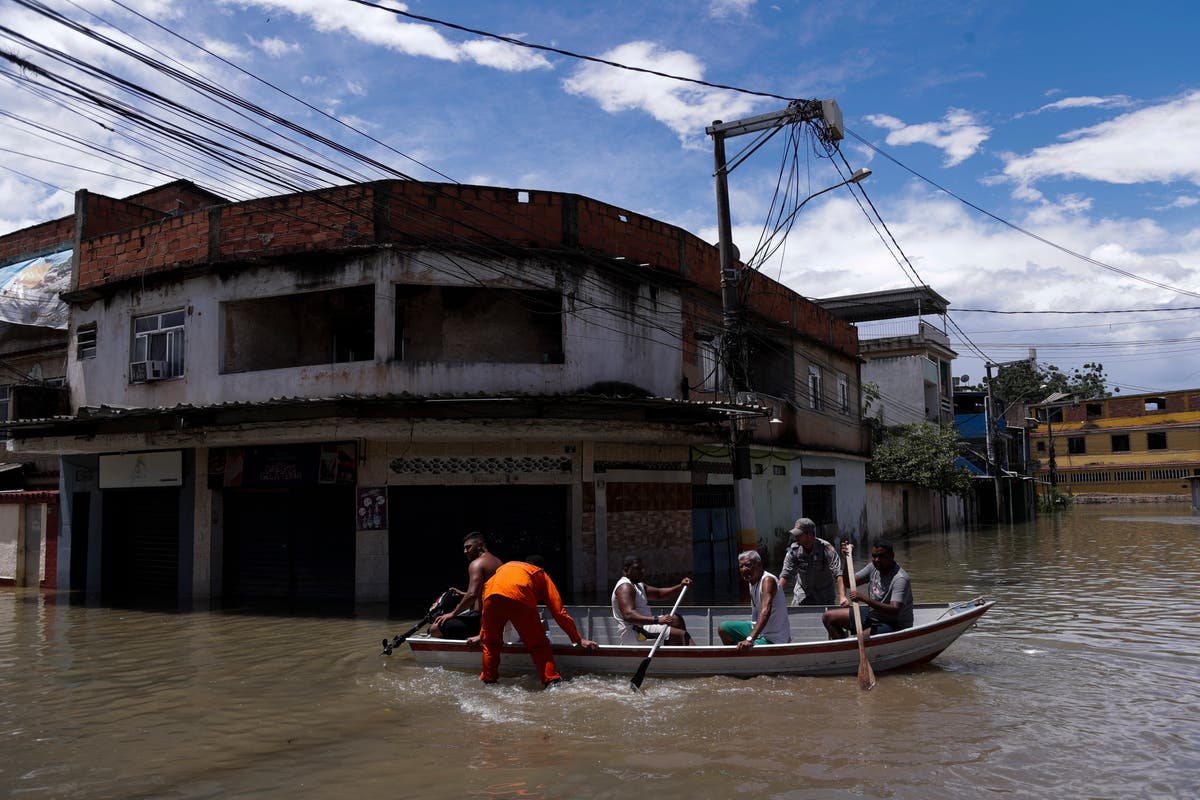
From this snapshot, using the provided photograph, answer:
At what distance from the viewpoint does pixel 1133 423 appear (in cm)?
6122

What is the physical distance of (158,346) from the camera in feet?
56.7

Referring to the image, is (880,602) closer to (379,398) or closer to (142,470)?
(379,398)

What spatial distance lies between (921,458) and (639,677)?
2968cm

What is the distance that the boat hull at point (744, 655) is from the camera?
878cm

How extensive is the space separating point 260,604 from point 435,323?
5811 millimetres

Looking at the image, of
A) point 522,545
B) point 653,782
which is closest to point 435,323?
point 522,545

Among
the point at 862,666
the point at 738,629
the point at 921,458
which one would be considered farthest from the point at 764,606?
the point at 921,458

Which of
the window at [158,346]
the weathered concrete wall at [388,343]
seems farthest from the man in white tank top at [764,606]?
the window at [158,346]

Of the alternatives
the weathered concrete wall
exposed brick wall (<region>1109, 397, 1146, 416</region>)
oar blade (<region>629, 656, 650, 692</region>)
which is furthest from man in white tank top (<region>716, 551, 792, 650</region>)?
exposed brick wall (<region>1109, 397, 1146, 416</region>)

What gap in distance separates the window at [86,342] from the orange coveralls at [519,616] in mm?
13315

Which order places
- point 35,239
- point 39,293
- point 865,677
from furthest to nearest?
1. point 35,239
2. point 39,293
3. point 865,677

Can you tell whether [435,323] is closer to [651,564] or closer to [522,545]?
[522,545]

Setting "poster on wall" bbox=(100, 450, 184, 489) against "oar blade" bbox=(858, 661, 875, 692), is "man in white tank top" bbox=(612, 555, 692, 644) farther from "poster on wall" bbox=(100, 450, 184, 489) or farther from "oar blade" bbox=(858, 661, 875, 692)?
"poster on wall" bbox=(100, 450, 184, 489)

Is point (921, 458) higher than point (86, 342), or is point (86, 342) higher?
point (86, 342)
